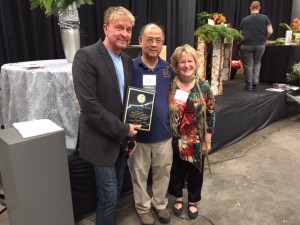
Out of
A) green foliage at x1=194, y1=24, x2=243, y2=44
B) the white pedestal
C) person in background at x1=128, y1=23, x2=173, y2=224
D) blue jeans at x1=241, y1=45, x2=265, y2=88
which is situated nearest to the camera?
the white pedestal

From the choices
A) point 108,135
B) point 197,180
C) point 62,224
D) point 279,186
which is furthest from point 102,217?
point 279,186

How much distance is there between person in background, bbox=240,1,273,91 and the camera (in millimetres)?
4137

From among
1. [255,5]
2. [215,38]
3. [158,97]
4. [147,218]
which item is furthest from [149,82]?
[255,5]

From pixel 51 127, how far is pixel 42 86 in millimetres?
424

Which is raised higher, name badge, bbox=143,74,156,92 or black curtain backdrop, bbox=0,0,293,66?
black curtain backdrop, bbox=0,0,293,66

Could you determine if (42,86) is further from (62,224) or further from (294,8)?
(294,8)

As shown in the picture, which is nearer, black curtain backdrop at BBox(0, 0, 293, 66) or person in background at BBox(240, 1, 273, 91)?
black curtain backdrop at BBox(0, 0, 293, 66)

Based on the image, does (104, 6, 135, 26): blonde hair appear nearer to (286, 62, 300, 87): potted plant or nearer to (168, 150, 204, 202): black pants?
(168, 150, 204, 202): black pants

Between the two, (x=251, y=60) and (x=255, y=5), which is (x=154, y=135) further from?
(x=255, y=5)

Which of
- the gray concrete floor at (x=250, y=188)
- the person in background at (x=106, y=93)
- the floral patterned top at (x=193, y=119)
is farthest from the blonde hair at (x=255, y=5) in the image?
the person in background at (x=106, y=93)

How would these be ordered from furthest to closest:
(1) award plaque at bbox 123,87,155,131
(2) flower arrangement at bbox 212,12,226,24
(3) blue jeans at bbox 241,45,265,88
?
(3) blue jeans at bbox 241,45,265,88, (2) flower arrangement at bbox 212,12,226,24, (1) award plaque at bbox 123,87,155,131

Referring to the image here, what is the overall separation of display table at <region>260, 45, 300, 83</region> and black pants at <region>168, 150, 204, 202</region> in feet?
12.2

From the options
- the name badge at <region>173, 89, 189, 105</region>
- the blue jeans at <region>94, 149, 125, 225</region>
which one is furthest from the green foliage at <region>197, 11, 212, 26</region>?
the blue jeans at <region>94, 149, 125, 225</region>

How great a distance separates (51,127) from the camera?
4.65 ft
